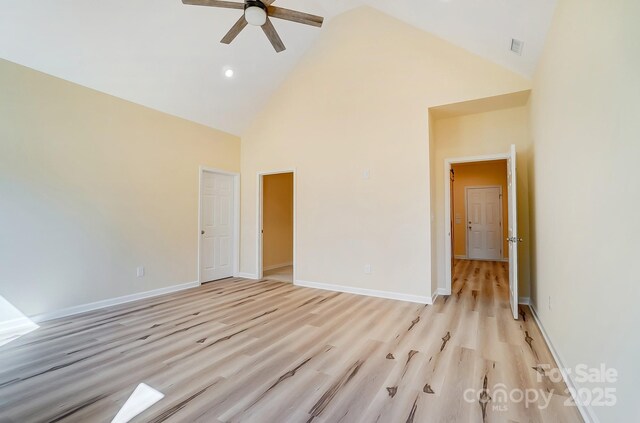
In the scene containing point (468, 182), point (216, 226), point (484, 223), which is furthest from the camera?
point (468, 182)

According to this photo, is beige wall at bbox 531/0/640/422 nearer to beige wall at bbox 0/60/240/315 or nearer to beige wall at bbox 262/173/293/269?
beige wall at bbox 0/60/240/315

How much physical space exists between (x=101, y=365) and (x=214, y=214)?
3179 mm

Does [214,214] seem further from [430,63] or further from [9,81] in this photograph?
[430,63]

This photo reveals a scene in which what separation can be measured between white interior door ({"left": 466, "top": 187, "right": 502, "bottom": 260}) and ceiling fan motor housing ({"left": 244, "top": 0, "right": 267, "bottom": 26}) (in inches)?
271

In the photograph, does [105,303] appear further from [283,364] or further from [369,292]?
[369,292]

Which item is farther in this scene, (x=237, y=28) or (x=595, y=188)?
(x=237, y=28)

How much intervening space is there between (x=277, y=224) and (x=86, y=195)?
3.84 m

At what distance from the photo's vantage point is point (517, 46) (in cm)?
283

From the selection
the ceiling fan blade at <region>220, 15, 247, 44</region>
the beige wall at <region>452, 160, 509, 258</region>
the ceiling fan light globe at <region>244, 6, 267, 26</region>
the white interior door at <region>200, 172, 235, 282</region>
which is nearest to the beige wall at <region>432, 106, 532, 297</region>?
the ceiling fan light globe at <region>244, 6, 267, 26</region>

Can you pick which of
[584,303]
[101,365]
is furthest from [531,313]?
[101,365]

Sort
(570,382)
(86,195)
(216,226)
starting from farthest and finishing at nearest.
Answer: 1. (216,226)
2. (86,195)
3. (570,382)

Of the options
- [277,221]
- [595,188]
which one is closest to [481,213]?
[277,221]

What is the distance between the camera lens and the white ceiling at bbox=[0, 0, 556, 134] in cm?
267

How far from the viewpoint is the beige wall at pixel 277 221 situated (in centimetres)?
636
